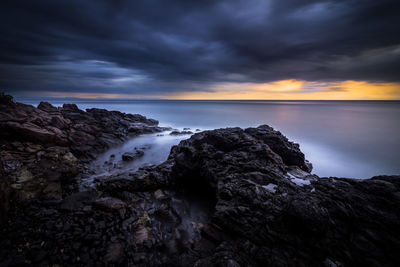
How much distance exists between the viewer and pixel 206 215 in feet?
22.0

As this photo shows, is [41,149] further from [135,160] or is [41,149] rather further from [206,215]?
[206,215]

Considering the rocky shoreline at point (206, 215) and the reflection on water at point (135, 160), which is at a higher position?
the rocky shoreline at point (206, 215)

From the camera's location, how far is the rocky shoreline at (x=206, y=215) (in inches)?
158

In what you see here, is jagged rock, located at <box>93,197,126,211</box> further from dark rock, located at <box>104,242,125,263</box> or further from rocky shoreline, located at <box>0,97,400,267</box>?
dark rock, located at <box>104,242,125,263</box>

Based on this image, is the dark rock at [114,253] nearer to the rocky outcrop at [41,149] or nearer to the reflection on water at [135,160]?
the rocky outcrop at [41,149]

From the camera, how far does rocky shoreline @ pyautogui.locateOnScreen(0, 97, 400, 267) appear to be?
4.01 metres

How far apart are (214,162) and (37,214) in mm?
6874

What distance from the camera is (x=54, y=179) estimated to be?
25.4 ft

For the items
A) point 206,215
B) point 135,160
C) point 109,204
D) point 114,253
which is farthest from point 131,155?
point 114,253

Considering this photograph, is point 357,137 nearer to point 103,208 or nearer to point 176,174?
point 176,174

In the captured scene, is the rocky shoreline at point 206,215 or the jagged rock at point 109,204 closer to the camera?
the rocky shoreline at point 206,215

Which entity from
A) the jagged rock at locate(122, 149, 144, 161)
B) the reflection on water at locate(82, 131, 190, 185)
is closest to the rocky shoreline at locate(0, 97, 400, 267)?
the reflection on water at locate(82, 131, 190, 185)

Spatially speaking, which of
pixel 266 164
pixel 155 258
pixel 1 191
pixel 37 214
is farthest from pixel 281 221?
pixel 1 191

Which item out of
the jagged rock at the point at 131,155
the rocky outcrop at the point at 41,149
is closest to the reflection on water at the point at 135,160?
the jagged rock at the point at 131,155
